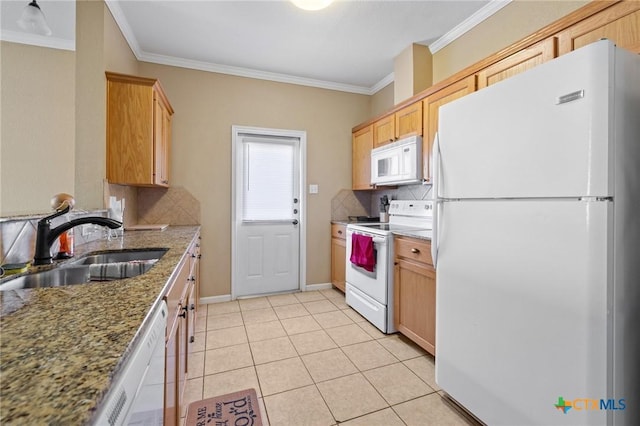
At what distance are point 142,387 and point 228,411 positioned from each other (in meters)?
1.21

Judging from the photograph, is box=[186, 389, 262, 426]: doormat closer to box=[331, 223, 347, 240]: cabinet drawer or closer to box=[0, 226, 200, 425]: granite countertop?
box=[0, 226, 200, 425]: granite countertop

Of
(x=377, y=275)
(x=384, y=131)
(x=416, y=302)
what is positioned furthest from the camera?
(x=384, y=131)

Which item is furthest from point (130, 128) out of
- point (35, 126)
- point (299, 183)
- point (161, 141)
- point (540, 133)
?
point (540, 133)

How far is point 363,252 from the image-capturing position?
2.69 meters

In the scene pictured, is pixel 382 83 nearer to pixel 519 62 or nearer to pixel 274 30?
pixel 274 30

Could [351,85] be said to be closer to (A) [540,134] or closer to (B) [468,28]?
(B) [468,28]

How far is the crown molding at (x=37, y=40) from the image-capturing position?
5.81 feet

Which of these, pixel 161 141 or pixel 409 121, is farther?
pixel 409 121

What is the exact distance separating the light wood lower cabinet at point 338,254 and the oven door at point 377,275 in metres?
0.49

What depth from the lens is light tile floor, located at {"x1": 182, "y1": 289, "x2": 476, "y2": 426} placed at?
1.60 metres

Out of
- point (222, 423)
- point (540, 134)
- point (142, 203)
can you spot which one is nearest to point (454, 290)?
point (540, 134)

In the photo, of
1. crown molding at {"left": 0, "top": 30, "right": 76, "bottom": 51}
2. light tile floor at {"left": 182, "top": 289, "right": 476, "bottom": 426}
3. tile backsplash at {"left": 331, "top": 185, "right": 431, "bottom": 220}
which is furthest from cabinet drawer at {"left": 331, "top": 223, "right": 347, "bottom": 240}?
crown molding at {"left": 0, "top": 30, "right": 76, "bottom": 51}

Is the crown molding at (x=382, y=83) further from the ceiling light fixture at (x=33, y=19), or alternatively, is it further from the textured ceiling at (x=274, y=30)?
the ceiling light fixture at (x=33, y=19)

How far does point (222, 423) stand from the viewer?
1.53 meters
